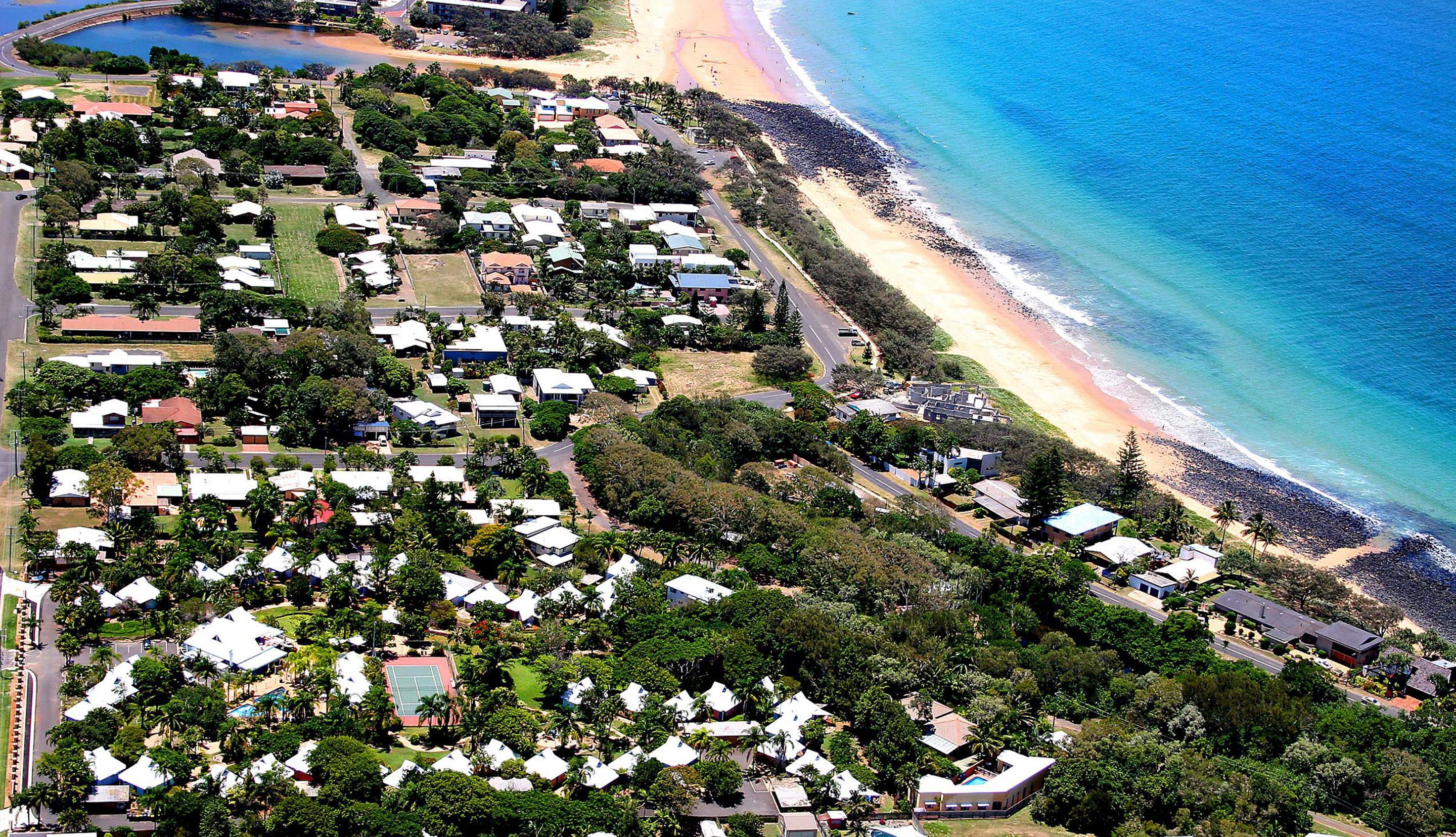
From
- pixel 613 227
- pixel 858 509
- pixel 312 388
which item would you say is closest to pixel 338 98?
pixel 613 227

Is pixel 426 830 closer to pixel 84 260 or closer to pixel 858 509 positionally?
pixel 858 509

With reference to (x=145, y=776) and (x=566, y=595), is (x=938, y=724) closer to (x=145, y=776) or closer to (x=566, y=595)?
(x=566, y=595)

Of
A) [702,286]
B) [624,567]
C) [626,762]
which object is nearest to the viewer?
[626,762]

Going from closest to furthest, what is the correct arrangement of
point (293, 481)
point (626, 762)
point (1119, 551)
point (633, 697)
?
point (626, 762)
point (633, 697)
point (293, 481)
point (1119, 551)

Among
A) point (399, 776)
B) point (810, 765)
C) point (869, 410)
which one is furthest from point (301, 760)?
point (869, 410)

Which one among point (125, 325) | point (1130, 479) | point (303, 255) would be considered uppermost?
point (1130, 479)

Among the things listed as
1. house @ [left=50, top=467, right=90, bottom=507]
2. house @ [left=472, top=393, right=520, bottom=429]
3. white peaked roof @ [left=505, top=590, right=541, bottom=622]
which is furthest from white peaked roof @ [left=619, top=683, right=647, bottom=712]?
house @ [left=50, top=467, right=90, bottom=507]

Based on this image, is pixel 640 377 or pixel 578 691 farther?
pixel 640 377

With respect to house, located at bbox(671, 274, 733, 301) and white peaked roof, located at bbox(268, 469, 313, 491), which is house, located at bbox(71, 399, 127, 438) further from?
house, located at bbox(671, 274, 733, 301)
